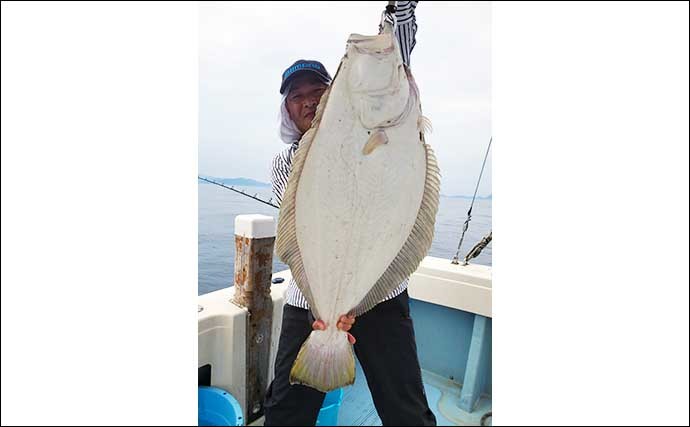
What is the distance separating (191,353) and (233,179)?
28 cm

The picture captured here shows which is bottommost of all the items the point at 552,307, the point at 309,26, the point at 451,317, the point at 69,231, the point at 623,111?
the point at 451,317

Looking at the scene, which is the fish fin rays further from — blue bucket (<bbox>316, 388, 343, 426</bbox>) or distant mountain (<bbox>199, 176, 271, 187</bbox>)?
blue bucket (<bbox>316, 388, 343, 426</bbox>)

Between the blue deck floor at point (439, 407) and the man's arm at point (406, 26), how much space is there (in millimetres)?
652

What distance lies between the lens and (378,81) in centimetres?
44

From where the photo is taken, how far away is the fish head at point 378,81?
17.3 inches

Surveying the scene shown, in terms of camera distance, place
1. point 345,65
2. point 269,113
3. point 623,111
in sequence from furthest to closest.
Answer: point 269,113 < point 623,111 < point 345,65

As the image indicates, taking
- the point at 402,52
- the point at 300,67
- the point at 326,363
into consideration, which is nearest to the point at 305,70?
the point at 300,67

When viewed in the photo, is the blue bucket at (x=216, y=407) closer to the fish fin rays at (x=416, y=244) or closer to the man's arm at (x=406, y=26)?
the fish fin rays at (x=416, y=244)

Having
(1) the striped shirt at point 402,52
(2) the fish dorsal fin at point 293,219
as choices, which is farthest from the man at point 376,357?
(2) the fish dorsal fin at point 293,219

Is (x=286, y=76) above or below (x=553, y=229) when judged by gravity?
above

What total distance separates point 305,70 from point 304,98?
0.04 metres

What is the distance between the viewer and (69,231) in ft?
1.71

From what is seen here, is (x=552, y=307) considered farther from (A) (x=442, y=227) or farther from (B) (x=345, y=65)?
(B) (x=345, y=65)

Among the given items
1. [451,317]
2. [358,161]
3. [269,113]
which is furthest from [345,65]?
[451,317]
